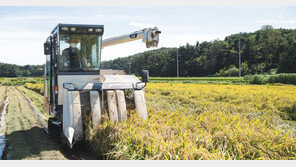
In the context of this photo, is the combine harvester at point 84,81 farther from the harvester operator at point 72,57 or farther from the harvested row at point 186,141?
the harvested row at point 186,141

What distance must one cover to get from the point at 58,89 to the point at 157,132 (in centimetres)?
316

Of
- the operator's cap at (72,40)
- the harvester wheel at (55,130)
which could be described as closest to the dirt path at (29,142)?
the harvester wheel at (55,130)

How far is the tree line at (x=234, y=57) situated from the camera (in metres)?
57.1

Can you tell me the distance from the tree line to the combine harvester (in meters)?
42.9

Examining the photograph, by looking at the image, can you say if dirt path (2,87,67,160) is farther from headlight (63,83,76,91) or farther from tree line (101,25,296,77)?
tree line (101,25,296,77)

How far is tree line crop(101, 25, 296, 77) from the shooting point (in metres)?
57.1

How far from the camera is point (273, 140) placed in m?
5.14

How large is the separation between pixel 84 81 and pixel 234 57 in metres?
63.8

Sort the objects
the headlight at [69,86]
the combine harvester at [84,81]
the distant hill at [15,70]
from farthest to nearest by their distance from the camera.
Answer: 1. the distant hill at [15,70]
2. the headlight at [69,86]
3. the combine harvester at [84,81]

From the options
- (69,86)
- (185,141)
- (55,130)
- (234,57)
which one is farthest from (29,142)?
(234,57)

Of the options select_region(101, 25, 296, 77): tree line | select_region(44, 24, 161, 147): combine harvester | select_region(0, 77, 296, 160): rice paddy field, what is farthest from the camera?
select_region(101, 25, 296, 77): tree line

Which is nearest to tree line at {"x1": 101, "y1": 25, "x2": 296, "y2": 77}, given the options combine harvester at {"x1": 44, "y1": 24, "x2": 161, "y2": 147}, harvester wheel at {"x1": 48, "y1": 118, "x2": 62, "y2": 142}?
harvester wheel at {"x1": 48, "y1": 118, "x2": 62, "y2": 142}

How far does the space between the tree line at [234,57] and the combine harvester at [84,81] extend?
42.9 m

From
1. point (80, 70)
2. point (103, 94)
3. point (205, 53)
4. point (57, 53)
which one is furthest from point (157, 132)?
point (205, 53)
